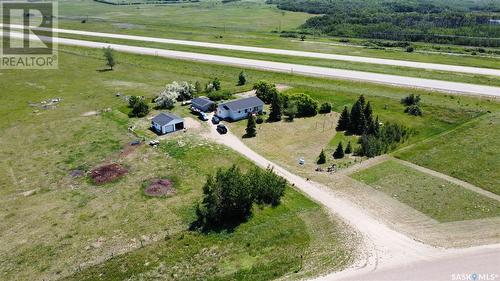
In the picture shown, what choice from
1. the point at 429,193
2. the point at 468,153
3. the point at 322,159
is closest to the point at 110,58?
the point at 322,159

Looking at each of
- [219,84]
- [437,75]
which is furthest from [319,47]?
[219,84]

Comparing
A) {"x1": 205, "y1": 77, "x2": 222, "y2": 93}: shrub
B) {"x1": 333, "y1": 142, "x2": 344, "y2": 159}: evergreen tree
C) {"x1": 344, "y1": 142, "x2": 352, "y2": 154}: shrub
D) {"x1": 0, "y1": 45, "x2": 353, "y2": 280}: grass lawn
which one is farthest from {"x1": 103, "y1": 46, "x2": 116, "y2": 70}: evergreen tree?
{"x1": 344, "y1": 142, "x2": 352, "y2": 154}: shrub

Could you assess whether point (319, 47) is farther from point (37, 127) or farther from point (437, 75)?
point (37, 127)

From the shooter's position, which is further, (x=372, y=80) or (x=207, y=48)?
(x=207, y=48)

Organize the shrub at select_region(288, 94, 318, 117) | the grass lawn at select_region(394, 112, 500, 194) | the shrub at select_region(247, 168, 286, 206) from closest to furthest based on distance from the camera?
the shrub at select_region(247, 168, 286, 206) → the grass lawn at select_region(394, 112, 500, 194) → the shrub at select_region(288, 94, 318, 117)

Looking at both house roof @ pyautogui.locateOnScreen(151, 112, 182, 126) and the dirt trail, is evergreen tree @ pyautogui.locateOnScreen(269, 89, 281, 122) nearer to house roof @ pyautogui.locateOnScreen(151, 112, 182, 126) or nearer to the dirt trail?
house roof @ pyautogui.locateOnScreen(151, 112, 182, 126)

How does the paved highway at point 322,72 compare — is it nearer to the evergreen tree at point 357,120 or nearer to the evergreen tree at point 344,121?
the evergreen tree at point 357,120
